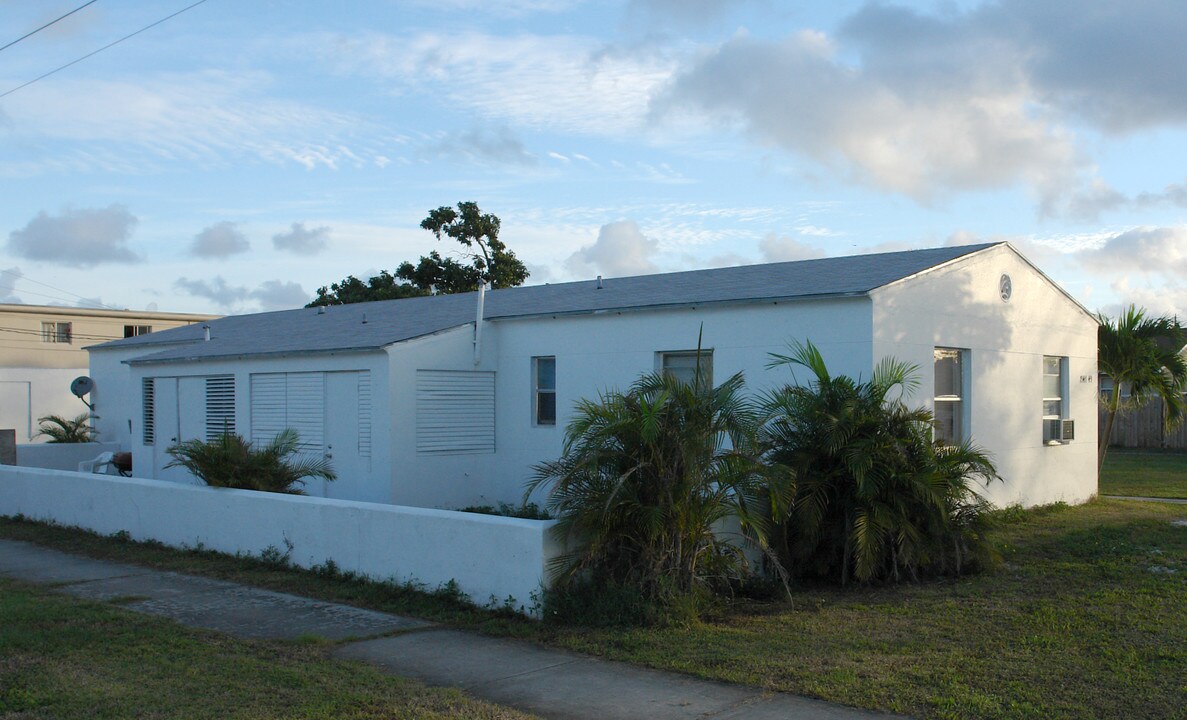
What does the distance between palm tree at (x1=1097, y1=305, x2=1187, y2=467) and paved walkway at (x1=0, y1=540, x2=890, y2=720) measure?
13728 millimetres

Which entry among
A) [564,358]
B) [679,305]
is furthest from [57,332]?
[679,305]

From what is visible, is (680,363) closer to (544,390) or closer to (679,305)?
Answer: (679,305)

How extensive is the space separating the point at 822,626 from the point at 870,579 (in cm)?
193

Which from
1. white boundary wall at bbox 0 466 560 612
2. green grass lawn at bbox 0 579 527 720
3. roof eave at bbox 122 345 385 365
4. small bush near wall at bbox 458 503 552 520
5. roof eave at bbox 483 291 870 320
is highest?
roof eave at bbox 483 291 870 320

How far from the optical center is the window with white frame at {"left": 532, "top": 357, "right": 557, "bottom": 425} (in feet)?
50.9

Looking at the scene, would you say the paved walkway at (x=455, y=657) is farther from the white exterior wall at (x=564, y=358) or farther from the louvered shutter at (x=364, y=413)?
the white exterior wall at (x=564, y=358)

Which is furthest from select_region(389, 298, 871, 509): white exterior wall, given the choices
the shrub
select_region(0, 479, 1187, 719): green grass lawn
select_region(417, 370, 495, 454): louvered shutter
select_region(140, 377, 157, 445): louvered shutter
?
select_region(140, 377, 157, 445): louvered shutter

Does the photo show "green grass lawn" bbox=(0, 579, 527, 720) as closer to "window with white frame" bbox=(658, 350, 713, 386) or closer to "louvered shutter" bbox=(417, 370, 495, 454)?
"louvered shutter" bbox=(417, 370, 495, 454)

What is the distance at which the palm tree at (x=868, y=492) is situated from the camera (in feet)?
32.0

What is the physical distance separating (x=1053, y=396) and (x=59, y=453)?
67.8 feet

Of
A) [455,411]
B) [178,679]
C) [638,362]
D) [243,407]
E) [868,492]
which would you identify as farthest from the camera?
[243,407]

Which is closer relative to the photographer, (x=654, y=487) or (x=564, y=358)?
(x=654, y=487)

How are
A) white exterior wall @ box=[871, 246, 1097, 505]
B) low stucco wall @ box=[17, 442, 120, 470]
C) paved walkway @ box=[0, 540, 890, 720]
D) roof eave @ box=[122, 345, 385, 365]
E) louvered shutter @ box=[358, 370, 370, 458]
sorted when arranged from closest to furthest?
paved walkway @ box=[0, 540, 890, 720], white exterior wall @ box=[871, 246, 1097, 505], roof eave @ box=[122, 345, 385, 365], louvered shutter @ box=[358, 370, 370, 458], low stucco wall @ box=[17, 442, 120, 470]

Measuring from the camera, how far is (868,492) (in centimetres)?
968
